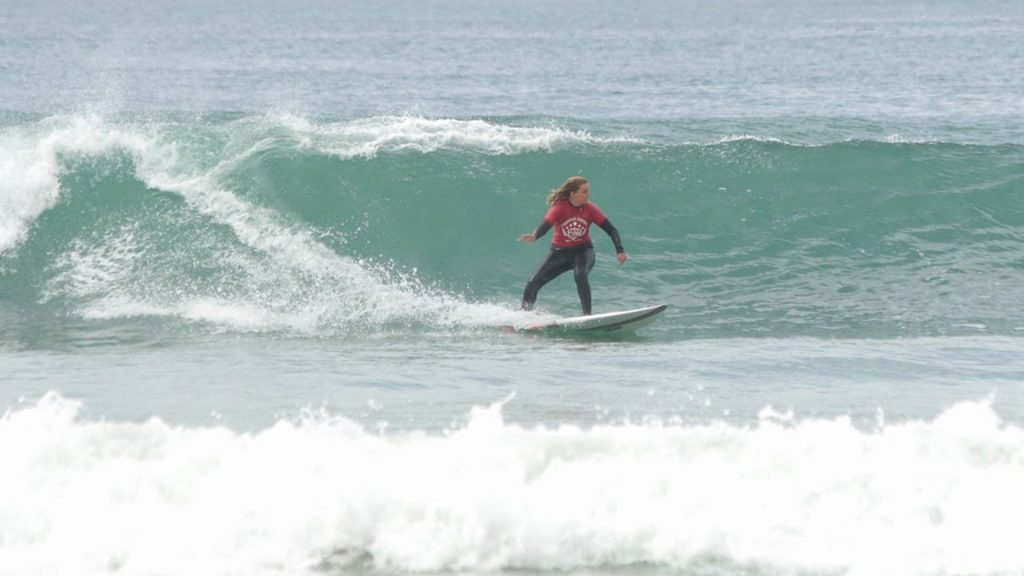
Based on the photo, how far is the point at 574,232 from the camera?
12.3 meters

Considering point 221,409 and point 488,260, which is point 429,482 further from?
point 488,260

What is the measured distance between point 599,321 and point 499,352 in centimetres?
142

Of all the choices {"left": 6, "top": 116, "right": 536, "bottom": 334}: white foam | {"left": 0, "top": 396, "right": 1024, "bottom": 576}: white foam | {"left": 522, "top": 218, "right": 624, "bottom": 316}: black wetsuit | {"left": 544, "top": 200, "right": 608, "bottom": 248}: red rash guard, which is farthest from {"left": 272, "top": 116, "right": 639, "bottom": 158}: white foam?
{"left": 0, "top": 396, "right": 1024, "bottom": 576}: white foam

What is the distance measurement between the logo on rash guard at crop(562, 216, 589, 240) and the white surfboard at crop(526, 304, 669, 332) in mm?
847

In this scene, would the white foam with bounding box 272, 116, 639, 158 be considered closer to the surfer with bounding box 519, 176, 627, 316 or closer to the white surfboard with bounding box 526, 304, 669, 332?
the surfer with bounding box 519, 176, 627, 316

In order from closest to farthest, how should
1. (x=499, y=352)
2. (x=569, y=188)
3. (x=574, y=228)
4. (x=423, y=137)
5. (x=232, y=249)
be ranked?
(x=499, y=352) < (x=569, y=188) < (x=574, y=228) < (x=232, y=249) < (x=423, y=137)

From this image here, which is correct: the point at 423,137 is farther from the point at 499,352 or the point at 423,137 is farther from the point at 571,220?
the point at 499,352

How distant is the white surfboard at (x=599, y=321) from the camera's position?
12180 mm

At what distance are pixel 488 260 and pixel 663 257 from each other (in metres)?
2.30

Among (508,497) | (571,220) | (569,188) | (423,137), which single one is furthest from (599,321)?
(423,137)

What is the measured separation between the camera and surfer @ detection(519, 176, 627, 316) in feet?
39.7

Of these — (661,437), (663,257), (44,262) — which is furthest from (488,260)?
(661,437)

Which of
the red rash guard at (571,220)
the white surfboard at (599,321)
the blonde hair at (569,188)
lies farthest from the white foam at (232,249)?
the blonde hair at (569,188)

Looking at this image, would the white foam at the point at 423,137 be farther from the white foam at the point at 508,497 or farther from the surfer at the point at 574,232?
the white foam at the point at 508,497
